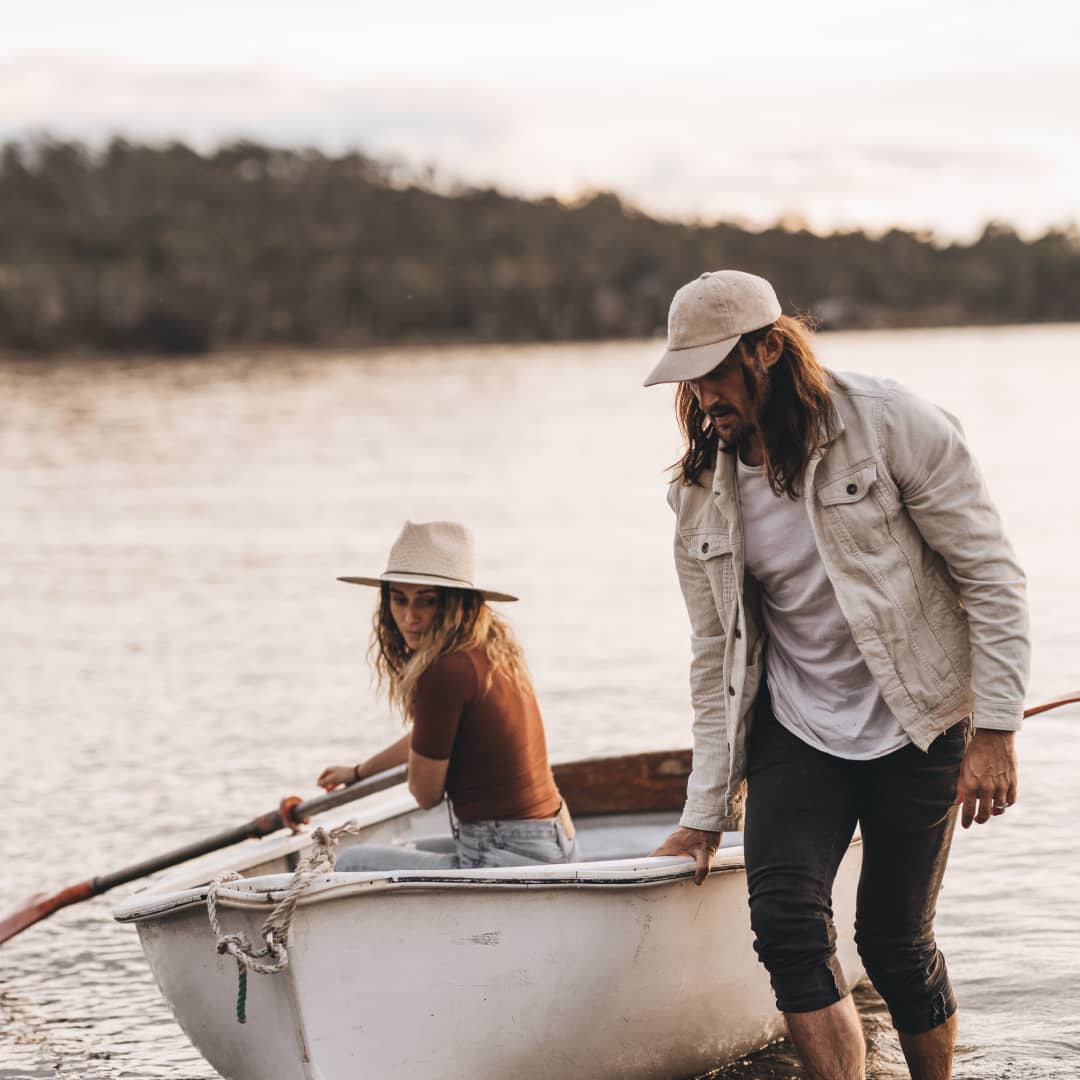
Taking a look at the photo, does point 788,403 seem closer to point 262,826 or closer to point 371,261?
point 262,826

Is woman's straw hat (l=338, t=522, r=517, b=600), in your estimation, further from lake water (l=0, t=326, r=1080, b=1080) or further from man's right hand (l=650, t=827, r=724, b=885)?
lake water (l=0, t=326, r=1080, b=1080)

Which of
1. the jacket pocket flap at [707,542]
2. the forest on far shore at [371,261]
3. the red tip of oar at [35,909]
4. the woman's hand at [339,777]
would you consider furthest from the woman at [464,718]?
the forest on far shore at [371,261]

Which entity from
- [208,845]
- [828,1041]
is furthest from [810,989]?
[208,845]

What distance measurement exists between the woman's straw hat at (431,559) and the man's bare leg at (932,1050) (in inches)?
61.9

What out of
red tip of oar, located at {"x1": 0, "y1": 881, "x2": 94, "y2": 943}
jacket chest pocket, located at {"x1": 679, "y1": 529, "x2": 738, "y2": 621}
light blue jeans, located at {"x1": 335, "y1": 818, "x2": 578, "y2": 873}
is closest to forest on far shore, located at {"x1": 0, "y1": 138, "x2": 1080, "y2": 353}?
red tip of oar, located at {"x1": 0, "y1": 881, "x2": 94, "y2": 943}

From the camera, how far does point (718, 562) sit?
3807 millimetres

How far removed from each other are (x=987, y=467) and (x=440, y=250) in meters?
83.8

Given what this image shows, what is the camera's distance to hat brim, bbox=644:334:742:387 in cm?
354

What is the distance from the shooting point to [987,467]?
A: 93.3 ft

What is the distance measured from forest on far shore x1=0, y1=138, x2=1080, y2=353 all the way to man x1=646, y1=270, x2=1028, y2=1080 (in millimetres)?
83749

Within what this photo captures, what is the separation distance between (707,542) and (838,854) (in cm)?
71

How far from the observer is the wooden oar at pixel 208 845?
5.34 meters

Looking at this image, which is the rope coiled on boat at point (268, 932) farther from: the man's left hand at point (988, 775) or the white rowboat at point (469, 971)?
the man's left hand at point (988, 775)

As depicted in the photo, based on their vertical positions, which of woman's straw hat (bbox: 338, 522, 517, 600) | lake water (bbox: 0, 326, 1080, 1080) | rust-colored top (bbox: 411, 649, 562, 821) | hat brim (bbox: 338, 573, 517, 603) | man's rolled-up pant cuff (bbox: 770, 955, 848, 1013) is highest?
woman's straw hat (bbox: 338, 522, 517, 600)
